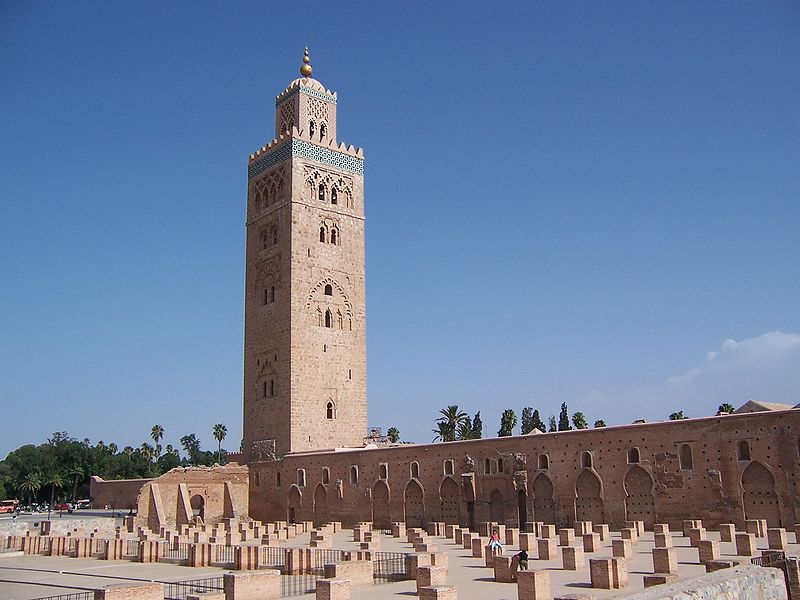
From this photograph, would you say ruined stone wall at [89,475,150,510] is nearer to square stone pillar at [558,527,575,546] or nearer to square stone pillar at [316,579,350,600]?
Answer: square stone pillar at [558,527,575,546]

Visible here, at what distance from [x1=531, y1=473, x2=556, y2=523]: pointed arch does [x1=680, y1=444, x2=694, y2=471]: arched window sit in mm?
4093

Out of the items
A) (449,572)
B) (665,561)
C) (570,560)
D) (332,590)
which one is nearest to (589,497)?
(570,560)

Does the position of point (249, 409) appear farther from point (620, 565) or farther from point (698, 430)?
point (620, 565)

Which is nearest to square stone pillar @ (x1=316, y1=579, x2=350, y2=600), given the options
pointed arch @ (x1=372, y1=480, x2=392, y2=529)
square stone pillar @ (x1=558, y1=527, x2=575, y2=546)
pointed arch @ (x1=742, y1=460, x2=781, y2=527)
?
square stone pillar @ (x1=558, y1=527, x2=575, y2=546)

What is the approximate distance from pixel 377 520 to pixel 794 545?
15.6m

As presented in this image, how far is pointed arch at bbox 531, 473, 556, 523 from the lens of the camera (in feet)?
78.5

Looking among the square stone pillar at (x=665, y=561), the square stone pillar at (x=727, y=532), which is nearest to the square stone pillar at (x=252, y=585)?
the square stone pillar at (x=665, y=561)

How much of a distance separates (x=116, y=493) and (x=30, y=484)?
62.1ft

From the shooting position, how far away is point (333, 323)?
3594cm

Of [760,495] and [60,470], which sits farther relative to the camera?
[60,470]

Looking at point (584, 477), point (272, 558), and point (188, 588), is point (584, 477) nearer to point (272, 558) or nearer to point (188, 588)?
point (272, 558)

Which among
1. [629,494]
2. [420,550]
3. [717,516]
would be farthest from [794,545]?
[420,550]

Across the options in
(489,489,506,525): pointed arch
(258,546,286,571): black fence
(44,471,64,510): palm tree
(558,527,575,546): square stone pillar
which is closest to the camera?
(258,546,286,571): black fence

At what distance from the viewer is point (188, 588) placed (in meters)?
14.7
